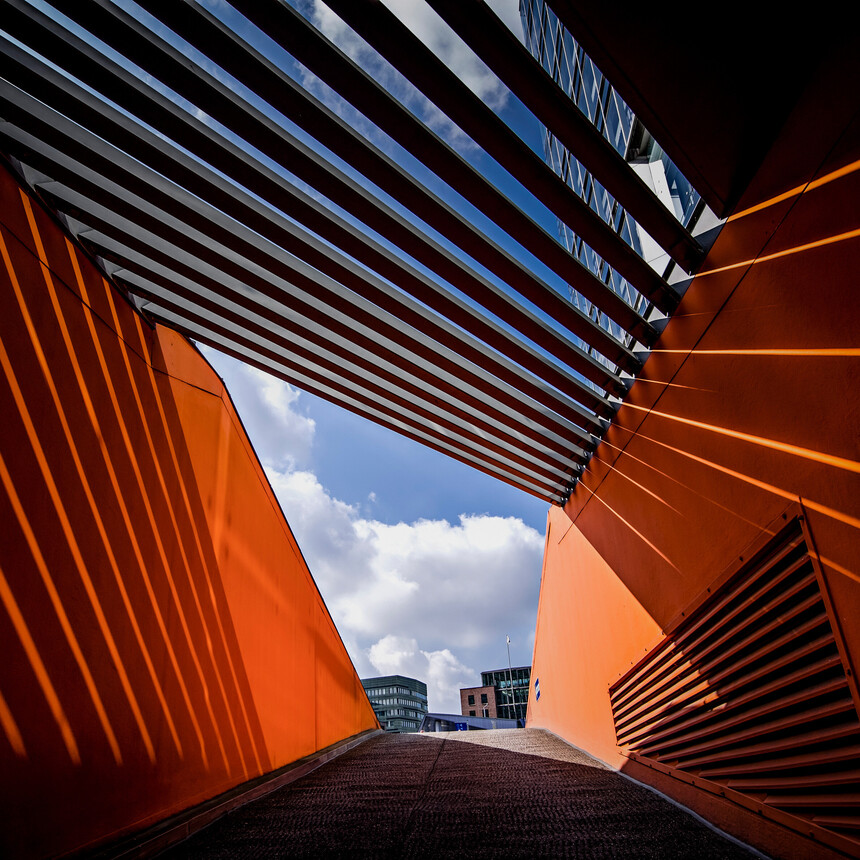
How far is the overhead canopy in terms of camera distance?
2.66m

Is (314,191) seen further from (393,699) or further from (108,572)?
(393,699)

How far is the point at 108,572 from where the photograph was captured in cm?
292

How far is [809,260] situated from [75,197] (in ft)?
13.2

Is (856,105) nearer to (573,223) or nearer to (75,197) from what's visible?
(573,223)

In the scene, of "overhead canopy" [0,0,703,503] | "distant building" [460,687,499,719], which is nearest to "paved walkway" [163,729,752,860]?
"overhead canopy" [0,0,703,503]

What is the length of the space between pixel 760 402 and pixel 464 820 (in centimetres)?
279

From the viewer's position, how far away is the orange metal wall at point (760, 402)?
2018 millimetres

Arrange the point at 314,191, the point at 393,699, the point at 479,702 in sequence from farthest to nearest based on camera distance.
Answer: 1. the point at 393,699
2. the point at 479,702
3. the point at 314,191

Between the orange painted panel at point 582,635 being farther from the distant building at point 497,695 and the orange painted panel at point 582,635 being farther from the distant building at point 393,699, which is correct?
the distant building at point 393,699

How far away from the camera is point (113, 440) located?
10.6 feet

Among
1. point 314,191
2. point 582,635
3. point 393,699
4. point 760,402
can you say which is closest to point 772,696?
point 760,402

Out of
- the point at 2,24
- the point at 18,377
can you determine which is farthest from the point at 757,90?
the point at 18,377

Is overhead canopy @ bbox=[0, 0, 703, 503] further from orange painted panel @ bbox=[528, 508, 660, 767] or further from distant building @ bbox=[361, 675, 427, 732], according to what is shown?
distant building @ bbox=[361, 675, 427, 732]

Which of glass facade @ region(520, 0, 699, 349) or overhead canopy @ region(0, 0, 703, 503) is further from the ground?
glass facade @ region(520, 0, 699, 349)
